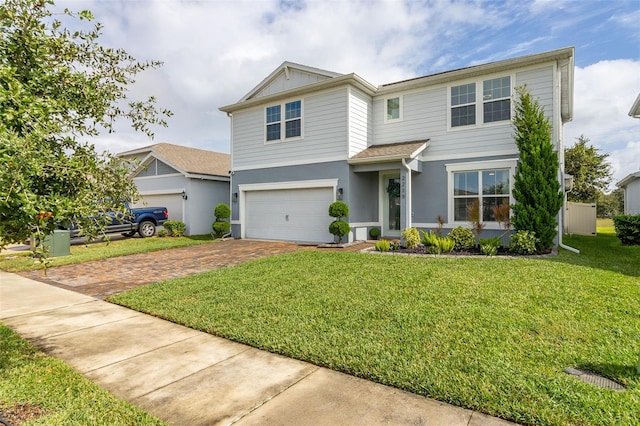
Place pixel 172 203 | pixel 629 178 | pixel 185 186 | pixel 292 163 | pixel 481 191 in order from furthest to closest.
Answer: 1. pixel 172 203
2. pixel 629 178
3. pixel 185 186
4. pixel 292 163
5. pixel 481 191

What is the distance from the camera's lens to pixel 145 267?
A: 955 centimetres

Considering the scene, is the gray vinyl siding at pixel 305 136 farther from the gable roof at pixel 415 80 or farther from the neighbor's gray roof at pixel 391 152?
the neighbor's gray roof at pixel 391 152

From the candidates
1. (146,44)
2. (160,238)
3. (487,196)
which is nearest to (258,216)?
(160,238)

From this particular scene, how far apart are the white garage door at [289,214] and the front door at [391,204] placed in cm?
226

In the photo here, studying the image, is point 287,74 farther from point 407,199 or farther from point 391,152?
point 407,199

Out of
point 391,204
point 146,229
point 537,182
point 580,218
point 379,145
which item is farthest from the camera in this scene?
point 580,218

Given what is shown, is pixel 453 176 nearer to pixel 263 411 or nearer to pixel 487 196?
pixel 487 196

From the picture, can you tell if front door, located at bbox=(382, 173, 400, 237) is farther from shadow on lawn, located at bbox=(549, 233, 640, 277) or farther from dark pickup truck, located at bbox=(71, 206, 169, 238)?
dark pickup truck, located at bbox=(71, 206, 169, 238)

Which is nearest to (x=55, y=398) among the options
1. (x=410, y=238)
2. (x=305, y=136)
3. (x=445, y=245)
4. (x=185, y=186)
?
(x=445, y=245)

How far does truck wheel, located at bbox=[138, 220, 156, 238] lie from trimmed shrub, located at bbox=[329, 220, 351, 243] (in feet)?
31.7

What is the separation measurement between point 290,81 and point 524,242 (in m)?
10.0

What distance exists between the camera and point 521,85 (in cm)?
1070

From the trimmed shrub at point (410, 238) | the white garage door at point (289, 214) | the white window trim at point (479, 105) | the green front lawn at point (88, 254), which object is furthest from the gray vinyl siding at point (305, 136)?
the green front lawn at point (88, 254)

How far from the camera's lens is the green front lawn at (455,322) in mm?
2914
